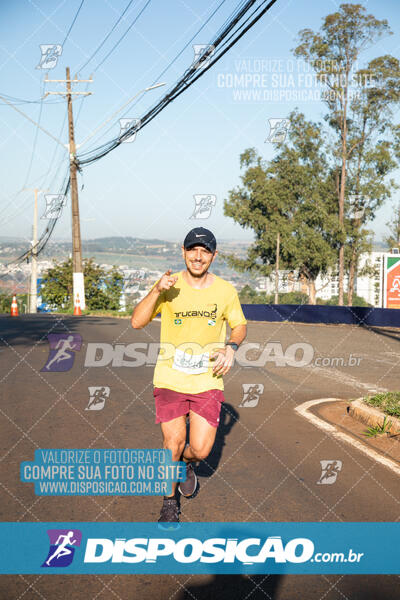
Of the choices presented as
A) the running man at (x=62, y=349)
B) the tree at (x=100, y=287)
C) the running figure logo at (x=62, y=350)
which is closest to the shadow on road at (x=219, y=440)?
the running figure logo at (x=62, y=350)

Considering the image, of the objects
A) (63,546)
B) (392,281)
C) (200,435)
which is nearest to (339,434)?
(200,435)

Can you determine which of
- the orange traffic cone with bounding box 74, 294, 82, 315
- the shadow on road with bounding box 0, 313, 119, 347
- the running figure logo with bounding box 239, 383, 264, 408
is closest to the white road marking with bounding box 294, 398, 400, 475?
the running figure logo with bounding box 239, 383, 264, 408

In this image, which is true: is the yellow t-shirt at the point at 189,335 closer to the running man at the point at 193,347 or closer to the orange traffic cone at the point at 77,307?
the running man at the point at 193,347

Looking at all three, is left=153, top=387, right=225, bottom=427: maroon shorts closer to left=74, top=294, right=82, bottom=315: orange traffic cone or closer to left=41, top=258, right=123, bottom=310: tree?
left=74, top=294, right=82, bottom=315: orange traffic cone

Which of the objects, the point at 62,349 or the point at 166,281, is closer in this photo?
the point at 166,281

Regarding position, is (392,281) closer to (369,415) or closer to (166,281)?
(369,415)

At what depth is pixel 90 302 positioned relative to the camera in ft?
163

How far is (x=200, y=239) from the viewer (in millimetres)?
4445

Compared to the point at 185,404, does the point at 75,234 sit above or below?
above

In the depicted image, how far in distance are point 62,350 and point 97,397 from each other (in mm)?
5995

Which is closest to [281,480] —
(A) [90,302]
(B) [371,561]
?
(B) [371,561]

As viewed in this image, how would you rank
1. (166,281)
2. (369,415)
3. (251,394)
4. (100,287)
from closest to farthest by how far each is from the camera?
(166,281) < (369,415) < (251,394) < (100,287)

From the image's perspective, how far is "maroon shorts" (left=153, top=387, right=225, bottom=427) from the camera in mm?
4488

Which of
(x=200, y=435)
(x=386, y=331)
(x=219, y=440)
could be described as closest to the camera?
(x=200, y=435)
